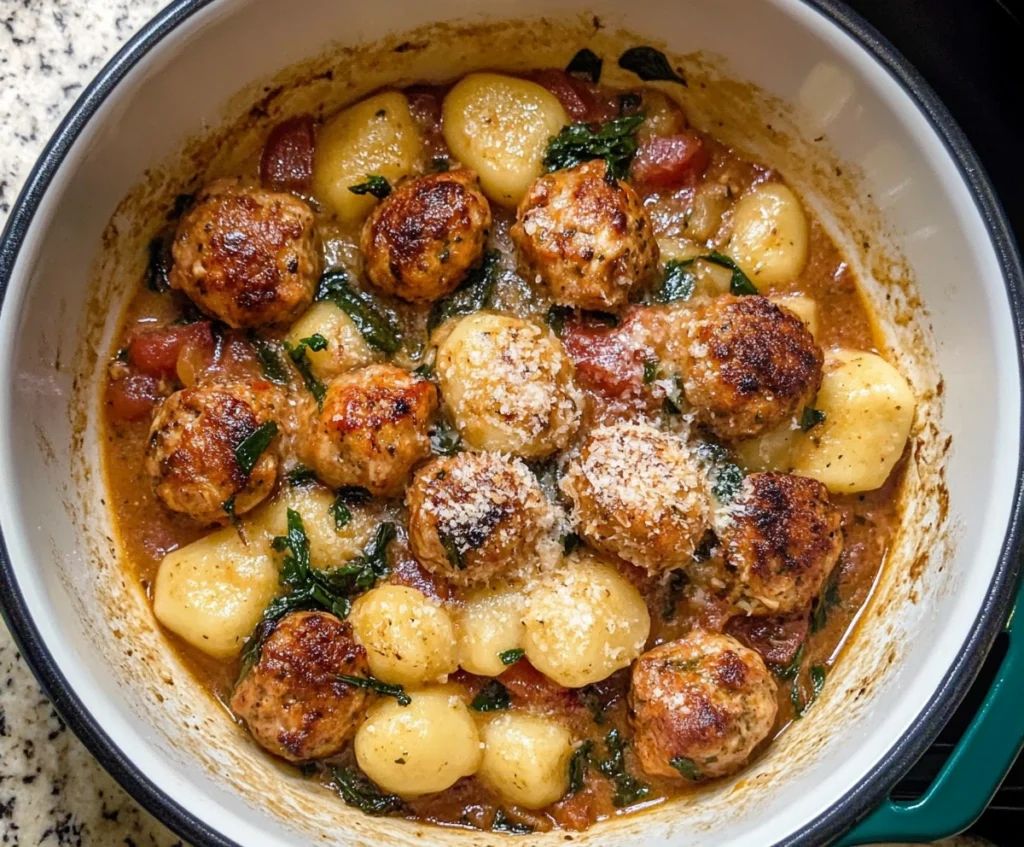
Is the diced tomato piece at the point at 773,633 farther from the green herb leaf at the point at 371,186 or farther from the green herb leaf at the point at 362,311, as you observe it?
the green herb leaf at the point at 371,186

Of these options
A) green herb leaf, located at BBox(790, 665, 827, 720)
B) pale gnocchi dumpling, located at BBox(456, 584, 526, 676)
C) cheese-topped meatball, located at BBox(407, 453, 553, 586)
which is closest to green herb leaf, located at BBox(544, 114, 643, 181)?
cheese-topped meatball, located at BBox(407, 453, 553, 586)

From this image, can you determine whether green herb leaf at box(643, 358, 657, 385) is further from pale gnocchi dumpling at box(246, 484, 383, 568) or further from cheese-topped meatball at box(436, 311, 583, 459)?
pale gnocchi dumpling at box(246, 484, 383, 568)

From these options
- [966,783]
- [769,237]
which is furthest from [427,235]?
[966,783]

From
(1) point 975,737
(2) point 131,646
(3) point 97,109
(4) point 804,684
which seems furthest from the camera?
(4) point 804,684

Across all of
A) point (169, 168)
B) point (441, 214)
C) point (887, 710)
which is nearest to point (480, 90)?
point (441, 214)

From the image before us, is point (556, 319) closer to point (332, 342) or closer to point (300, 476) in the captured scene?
point (332, 342)

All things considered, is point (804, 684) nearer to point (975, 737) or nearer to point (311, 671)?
point (975, 737)
